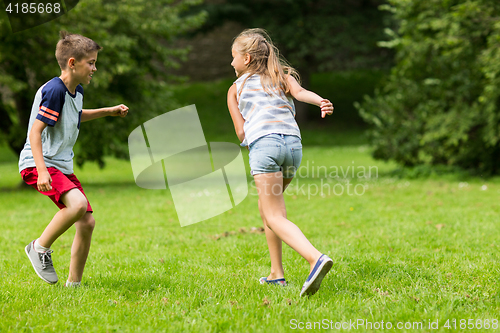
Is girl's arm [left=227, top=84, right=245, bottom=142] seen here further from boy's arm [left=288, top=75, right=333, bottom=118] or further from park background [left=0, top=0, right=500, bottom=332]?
park background [left=0, top=0, right=500, bottom=332]

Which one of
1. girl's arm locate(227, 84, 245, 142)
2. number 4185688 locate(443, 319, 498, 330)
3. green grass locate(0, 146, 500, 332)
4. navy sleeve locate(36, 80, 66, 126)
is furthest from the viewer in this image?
girl's arm locate(227, 84, 245, 142)

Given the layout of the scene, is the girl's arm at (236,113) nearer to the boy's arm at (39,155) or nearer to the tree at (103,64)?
the boy's arm at (39,155)

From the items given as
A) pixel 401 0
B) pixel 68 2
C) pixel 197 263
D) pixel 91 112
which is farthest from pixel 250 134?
pixel 401 0

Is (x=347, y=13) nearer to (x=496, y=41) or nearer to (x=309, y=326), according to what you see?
(x=496, y=41)

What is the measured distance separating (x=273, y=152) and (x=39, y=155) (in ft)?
5.08

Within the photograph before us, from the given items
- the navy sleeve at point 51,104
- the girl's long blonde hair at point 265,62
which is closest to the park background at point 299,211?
the navy sleeve at point 51,104

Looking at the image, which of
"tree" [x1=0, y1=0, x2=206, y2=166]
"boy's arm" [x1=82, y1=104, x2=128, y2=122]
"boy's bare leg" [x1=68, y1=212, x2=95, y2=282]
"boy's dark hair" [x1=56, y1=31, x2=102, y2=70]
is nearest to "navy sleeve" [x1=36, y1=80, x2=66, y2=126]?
"boy's dark hair" [x1=56, y1=31, x2=102, y2=70]

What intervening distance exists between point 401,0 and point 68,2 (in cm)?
799

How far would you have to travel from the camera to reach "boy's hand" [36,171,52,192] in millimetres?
3109

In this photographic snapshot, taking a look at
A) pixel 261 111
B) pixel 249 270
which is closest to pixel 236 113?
pixel 261 111

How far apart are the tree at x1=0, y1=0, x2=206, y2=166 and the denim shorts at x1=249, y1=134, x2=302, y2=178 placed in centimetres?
822

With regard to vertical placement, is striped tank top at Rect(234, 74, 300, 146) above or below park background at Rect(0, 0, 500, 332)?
above

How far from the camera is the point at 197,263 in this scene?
14.7 ft

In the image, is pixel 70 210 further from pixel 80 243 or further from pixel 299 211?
pixel 299 211
